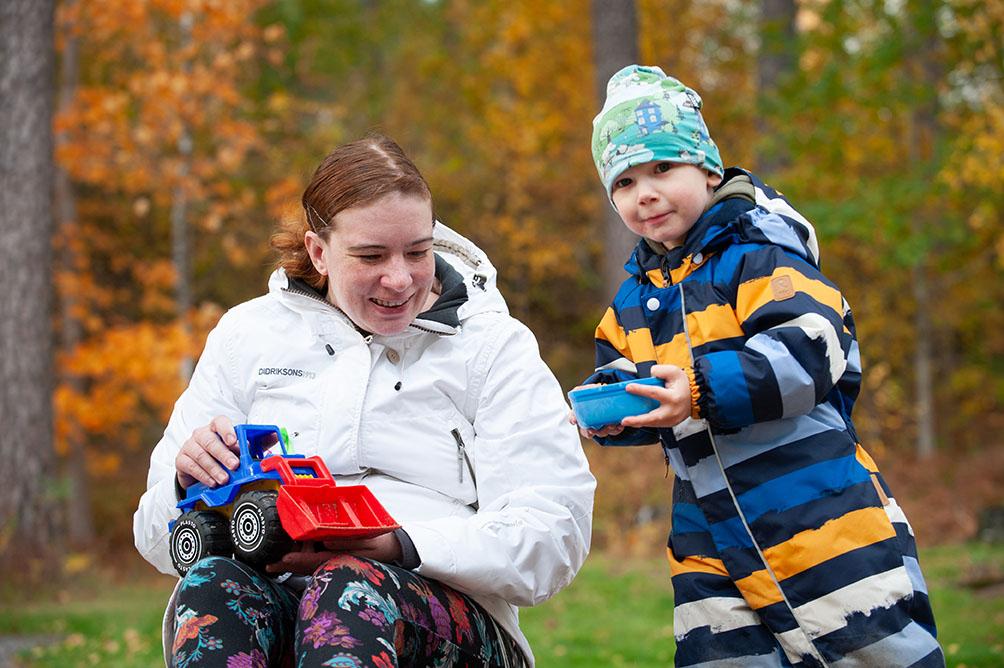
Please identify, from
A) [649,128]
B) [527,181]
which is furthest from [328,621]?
[527,181]

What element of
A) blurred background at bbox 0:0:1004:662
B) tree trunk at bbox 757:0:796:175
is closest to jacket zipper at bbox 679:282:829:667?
blurred background at bbox 0:0:1004:662

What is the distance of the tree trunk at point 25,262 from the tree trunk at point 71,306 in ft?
13.9

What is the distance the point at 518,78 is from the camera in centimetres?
1798

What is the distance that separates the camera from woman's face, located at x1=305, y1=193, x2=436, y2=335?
9.27 ft

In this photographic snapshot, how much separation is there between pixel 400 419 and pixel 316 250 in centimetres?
50

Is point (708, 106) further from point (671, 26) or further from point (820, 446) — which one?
point (820, 446)

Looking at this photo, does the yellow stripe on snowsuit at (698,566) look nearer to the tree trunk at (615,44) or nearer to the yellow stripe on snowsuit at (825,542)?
the yellow stripe on snowsuit at (825,542)

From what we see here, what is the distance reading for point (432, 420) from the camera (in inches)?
115

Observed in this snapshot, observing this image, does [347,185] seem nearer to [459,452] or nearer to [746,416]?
[459,452]

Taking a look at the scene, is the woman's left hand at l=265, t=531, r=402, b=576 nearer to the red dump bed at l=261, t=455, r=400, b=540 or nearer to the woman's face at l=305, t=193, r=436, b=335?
the red dump bed at l=261, t=455, r=400, b=540

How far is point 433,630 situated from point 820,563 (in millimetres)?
844

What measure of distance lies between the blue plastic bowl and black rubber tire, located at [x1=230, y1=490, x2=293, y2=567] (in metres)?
0.69

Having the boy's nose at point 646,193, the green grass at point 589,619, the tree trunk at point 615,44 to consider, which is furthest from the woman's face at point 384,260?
the tree trunk at point 615,44

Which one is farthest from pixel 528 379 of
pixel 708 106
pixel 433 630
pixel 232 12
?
pixel 708 106
